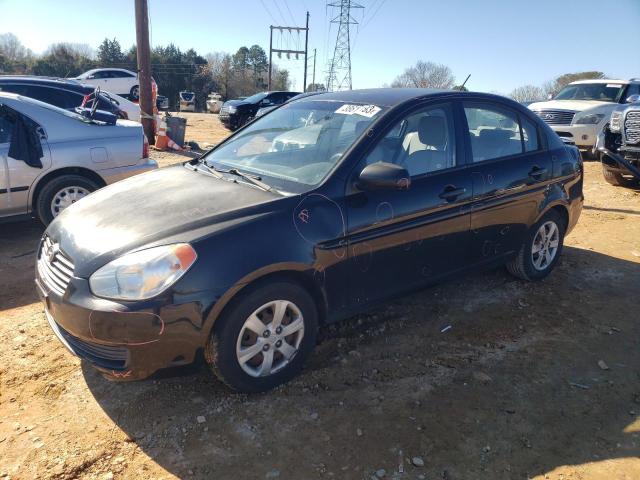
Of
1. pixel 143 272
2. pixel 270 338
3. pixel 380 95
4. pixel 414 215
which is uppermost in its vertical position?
pixel 380 95

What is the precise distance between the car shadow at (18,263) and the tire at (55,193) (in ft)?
1.33

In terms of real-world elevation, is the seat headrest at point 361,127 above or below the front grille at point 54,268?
above

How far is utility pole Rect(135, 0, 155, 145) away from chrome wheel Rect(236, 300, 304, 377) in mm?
10923

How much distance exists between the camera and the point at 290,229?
286 centimetres

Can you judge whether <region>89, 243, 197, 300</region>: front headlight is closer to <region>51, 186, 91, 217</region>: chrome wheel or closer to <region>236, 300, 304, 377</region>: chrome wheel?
<region>236, 300, 304, 377</region>: chrome wheel

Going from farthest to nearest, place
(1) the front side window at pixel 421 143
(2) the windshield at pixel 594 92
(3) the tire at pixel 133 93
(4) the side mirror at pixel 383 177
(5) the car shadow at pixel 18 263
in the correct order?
(3) the tire at pixel 133 93, (2) the windshield at pixel 594 92, (5) the car shadow at pixel 18 263, (1) the front side window at pixel 421 143, (4) the side mirror at pixel 383 177

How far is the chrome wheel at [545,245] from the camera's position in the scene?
15.0 feet

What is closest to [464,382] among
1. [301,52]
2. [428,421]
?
[428,421]

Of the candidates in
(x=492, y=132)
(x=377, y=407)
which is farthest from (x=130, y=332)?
(x=492, y=132)

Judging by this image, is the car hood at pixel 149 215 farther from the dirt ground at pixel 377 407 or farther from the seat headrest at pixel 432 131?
the seat headrest at pixel 432 131

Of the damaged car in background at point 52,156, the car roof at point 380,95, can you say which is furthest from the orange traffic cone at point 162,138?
the car roof at point 380,95

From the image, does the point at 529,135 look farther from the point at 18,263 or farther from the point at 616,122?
the point at 616,122

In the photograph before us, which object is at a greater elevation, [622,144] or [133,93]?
[133,93]

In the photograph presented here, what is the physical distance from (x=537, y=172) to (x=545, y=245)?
2.58 ft
